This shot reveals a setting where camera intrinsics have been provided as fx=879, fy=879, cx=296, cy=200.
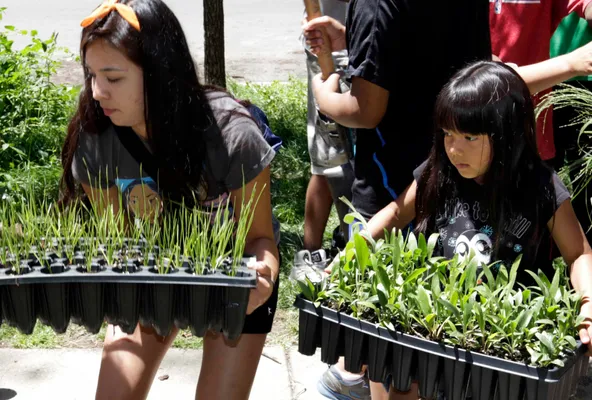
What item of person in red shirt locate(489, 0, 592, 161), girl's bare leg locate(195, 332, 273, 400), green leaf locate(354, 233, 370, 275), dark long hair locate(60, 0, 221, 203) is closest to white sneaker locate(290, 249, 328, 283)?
person in red shirt locate(489, 0, 592, 161)

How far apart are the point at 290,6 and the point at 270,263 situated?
9.81 meters

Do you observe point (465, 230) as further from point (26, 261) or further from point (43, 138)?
point (43, 138)

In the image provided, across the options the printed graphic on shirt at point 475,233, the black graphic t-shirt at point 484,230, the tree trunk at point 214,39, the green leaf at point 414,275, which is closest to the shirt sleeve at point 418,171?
the black graphic t-shirt at point 484,230

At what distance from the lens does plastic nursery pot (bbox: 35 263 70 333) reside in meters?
2.05

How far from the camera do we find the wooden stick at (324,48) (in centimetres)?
291

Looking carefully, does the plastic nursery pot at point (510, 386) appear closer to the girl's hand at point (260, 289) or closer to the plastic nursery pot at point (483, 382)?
the plastic nursery pot at point (483, 382)

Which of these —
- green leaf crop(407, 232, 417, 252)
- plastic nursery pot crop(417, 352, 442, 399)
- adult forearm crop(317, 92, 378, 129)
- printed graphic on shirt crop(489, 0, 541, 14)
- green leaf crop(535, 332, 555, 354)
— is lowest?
plastic nursery pot crop(417, 352, 442, 399)

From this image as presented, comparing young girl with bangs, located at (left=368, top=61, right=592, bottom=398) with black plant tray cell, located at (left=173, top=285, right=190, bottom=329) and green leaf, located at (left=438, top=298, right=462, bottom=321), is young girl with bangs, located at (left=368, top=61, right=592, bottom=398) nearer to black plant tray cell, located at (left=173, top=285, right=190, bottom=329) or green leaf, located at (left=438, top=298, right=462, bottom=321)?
green leaf, located at (left=438, top=298, right=462, bottom=321)

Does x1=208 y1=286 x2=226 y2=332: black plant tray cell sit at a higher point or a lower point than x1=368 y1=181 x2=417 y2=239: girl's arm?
lower

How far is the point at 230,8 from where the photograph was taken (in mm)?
11539

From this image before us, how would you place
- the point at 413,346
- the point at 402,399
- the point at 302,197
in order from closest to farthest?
the point at 413,346
the point at 402,399
the point at 302,197

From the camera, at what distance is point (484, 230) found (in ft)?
7.68

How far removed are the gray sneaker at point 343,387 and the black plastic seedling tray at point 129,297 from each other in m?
1.16

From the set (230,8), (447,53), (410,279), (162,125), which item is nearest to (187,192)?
(162,125)
